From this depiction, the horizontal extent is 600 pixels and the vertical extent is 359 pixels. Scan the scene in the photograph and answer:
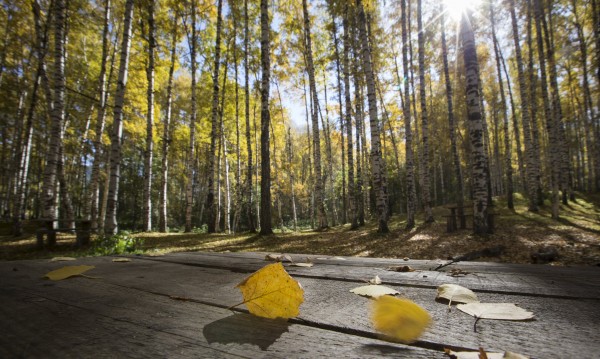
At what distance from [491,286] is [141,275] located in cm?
164

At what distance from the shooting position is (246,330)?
68 cm

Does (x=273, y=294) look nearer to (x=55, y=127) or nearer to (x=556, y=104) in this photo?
(x=55, y=127)

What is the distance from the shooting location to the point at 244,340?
2.05ft

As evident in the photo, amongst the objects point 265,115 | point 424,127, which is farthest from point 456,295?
point 424,127

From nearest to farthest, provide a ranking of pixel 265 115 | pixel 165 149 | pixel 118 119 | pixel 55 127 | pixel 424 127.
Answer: pixel 118 119
pixel 55 127
pixel 265 115
pixel 424 127
pixel 165 149

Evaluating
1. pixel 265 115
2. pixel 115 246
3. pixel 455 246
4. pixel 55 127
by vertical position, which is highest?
pixel 265 115

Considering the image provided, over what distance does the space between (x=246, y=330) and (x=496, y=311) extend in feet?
2.25

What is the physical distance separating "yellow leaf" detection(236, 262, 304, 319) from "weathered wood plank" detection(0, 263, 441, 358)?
0.12 ft

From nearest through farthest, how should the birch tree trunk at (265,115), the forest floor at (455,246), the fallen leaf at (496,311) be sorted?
the fallen leaf at (496,311)
the forest floor at (455,246)
the birch tree trunk at (265,115)

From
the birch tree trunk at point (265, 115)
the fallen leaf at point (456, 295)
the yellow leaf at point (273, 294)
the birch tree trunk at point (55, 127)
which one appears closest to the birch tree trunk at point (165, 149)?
the birch tree trunk at point (55, 127)

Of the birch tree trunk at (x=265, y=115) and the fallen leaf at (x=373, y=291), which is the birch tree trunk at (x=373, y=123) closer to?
the birch tree trunk at (x=265, y=115)

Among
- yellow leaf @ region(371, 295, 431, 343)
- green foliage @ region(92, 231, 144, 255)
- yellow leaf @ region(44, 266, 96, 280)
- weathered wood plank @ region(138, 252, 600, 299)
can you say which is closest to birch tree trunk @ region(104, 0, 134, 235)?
green foliage @ region(92, 231, 144, 255)

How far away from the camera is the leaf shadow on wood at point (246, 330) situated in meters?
0.62

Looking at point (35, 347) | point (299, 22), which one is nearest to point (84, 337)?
point (35, 347)
